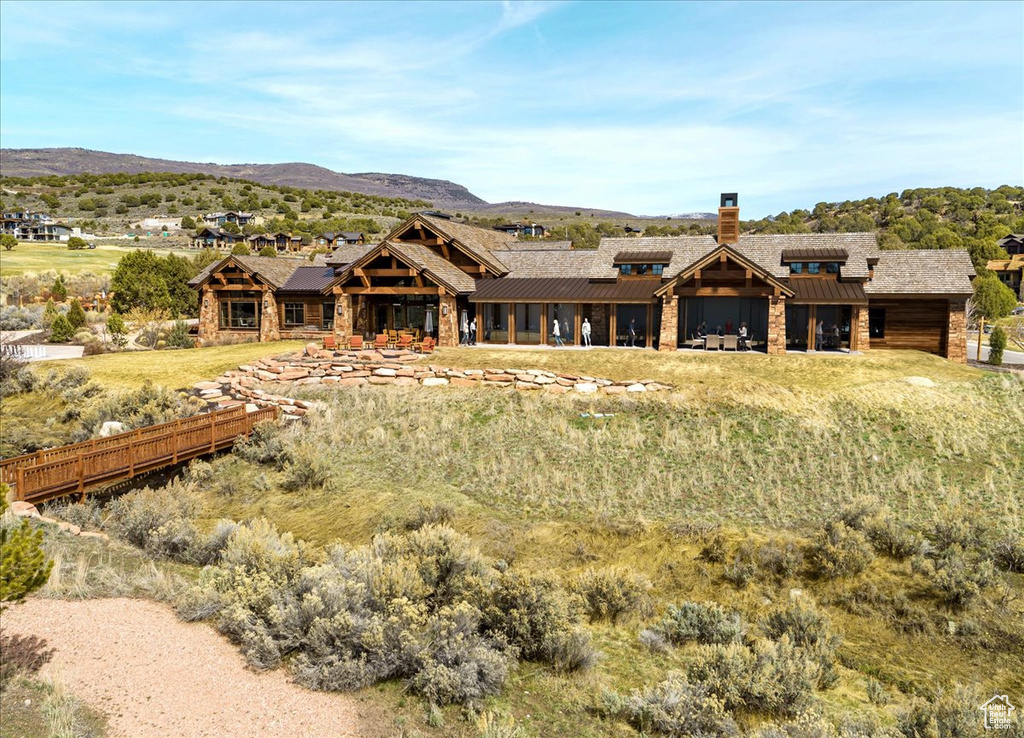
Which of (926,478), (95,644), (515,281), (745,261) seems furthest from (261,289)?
(926,478)

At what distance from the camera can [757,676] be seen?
29.7ft

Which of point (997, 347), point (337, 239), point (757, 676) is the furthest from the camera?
point (337, 239)

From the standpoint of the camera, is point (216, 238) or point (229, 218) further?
point (229, 218)

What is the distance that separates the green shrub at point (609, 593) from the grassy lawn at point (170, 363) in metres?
20.7

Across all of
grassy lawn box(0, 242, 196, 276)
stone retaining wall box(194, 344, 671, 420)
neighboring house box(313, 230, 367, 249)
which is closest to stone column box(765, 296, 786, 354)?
stone retaining wall box(194, 344, 671, 420)

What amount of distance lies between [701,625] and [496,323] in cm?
2511

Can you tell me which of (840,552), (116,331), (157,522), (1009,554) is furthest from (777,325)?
(116,331)

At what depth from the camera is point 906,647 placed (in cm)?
1138

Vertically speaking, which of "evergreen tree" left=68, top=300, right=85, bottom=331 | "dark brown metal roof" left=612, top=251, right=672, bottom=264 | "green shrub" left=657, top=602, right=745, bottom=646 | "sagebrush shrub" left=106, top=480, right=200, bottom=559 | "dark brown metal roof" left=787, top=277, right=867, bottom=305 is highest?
"dark brown metal roof" left=612, top=251, right=672, bottom=264

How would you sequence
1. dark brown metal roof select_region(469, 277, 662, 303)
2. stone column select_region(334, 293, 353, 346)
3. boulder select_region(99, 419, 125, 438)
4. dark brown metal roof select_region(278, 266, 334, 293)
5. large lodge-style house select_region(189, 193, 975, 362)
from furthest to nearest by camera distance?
dark brown metal roof select_region(278, 266, 334, 293), stone column select_region(334, 293, 353, 346), dark brown metal roof select_region(469, 277, 662, 303), large lodge-style house select_region(189, 193, 975, 362), boulder select_region(99, 419, 125, 438)

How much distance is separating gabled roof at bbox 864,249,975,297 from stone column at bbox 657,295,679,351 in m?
9.11

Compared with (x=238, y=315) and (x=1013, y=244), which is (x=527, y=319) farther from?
(x=1013, y=244)

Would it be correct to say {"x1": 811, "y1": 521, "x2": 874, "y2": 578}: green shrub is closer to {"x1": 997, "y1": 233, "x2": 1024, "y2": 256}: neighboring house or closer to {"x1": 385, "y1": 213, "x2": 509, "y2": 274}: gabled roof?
{"x1": 385, "y1": 213, "x2": 509, "y2": 274}: gabled roof

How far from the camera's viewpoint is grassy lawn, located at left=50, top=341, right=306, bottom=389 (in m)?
27.6
